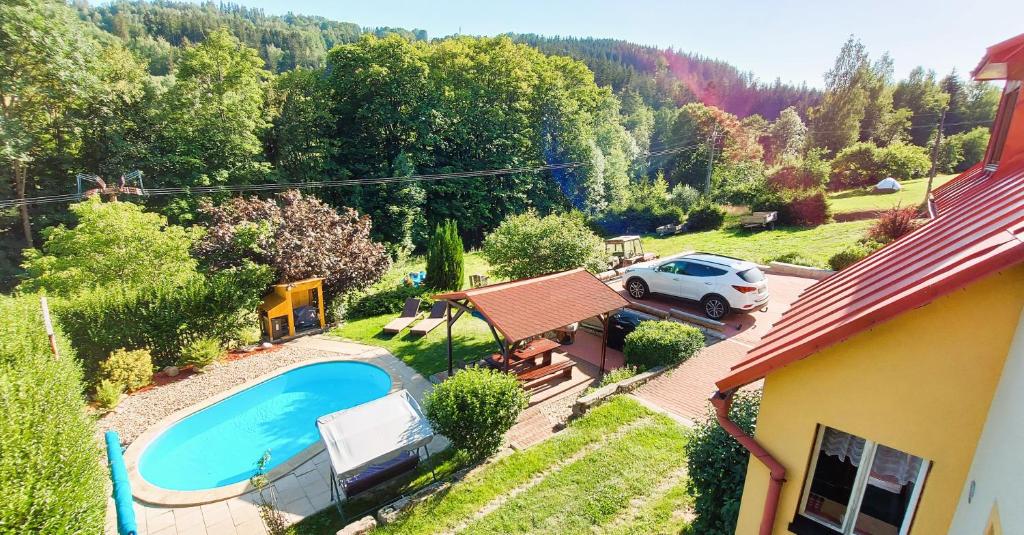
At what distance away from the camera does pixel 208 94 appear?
25594 millimetres

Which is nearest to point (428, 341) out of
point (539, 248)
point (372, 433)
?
point (539, 248)

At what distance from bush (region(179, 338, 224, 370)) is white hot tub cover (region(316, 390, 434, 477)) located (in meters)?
7.33

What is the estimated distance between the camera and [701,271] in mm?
14422

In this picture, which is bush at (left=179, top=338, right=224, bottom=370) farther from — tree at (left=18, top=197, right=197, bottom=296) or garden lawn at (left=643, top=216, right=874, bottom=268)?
garden lawn at (left=643, top=216, right=874, bottom=268)

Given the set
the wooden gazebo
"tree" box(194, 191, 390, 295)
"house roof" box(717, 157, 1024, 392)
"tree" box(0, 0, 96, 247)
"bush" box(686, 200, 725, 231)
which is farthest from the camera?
"bush" box(686, 200, 725, 231)

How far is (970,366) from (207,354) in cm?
1611

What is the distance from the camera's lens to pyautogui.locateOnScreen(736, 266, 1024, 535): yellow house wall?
2934 mm

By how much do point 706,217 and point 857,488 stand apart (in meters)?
30.0

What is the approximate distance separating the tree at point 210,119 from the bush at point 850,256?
103 ft

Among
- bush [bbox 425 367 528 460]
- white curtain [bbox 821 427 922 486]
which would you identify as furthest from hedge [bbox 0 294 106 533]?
white curtain [bbox 821 427 922 486]

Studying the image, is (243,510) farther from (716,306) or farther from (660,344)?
(716,306)

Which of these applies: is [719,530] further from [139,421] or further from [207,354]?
[207,354]

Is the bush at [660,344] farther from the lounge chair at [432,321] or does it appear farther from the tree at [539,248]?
the lounge chair at [432,321]

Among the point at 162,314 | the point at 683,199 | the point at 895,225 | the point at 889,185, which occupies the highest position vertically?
the point at 889,185
